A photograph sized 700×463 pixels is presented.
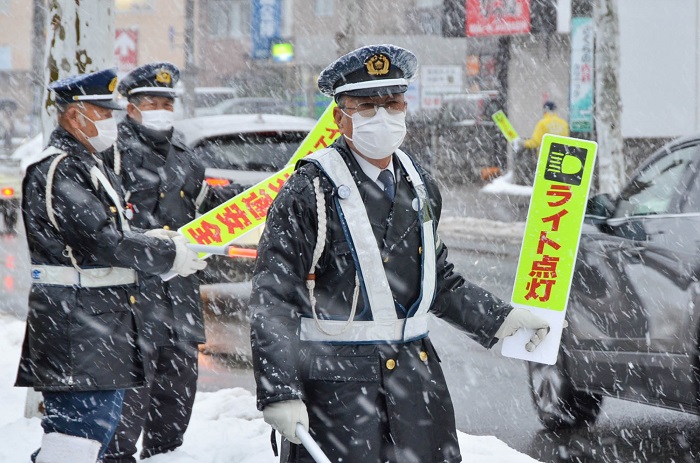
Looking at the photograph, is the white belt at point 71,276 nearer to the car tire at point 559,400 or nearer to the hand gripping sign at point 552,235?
the hand gripping sign at point 552,235

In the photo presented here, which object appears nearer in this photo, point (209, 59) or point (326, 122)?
point (326, 122)

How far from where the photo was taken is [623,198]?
21.2 feet

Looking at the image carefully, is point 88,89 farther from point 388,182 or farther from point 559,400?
point 559,400

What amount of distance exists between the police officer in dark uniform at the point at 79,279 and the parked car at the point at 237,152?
4736 millimetres

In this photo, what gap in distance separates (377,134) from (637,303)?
2776 millimetres

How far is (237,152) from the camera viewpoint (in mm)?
9430

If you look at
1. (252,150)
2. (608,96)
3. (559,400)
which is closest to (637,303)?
(559,400)

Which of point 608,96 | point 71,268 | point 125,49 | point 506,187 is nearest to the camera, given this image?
point 71,268

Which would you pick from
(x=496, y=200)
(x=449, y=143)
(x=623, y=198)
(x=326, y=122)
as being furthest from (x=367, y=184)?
(x=449, y=143)

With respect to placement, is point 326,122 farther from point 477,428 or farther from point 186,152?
point 477,428

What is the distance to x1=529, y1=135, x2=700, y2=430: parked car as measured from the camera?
5523mm

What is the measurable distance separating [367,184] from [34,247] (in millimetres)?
1496

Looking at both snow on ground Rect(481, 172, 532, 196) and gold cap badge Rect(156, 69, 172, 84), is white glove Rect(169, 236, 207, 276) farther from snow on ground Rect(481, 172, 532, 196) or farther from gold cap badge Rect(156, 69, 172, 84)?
snow on ground Rect(481, 172, 532, 196)

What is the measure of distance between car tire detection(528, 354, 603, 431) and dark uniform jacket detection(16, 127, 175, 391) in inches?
119
